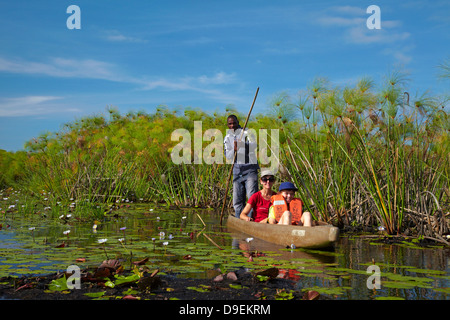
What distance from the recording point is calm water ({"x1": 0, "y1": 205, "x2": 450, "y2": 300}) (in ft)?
15.1

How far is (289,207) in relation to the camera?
7.59 metres

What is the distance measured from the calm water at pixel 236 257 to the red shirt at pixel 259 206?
48 centimetres

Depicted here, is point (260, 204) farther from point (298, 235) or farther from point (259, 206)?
point (298, 235)

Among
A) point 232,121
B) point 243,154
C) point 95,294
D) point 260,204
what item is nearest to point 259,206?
point 260,204

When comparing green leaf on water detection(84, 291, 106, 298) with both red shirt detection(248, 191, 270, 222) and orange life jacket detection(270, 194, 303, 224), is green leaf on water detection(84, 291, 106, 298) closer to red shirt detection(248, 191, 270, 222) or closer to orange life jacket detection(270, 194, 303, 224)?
orange life jacket detection(270, 194, 303, 224)

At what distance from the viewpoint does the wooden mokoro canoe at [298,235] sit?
648 cm

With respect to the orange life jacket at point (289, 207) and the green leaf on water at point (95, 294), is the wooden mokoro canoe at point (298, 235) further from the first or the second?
the green leaf on water at point (95, 294)

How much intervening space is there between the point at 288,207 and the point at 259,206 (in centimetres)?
102

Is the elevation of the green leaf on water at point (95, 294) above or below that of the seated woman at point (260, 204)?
below

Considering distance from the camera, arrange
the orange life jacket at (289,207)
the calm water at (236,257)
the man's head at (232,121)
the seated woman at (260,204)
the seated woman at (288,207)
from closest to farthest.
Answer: the calm water at (236,257) → the seated woman at (288,207) → the orange life jacket at (289,207) → the seated woman at (260,204) → the man's head at (232,121)

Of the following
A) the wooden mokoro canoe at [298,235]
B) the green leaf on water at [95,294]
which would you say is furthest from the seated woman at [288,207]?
the green leaf on water at [95,294]

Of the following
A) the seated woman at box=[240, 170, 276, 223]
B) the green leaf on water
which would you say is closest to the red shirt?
the seated woman at box=[240, 170, 276, 223]

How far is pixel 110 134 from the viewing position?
77.8 feet

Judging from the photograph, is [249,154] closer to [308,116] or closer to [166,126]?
[308,116]
